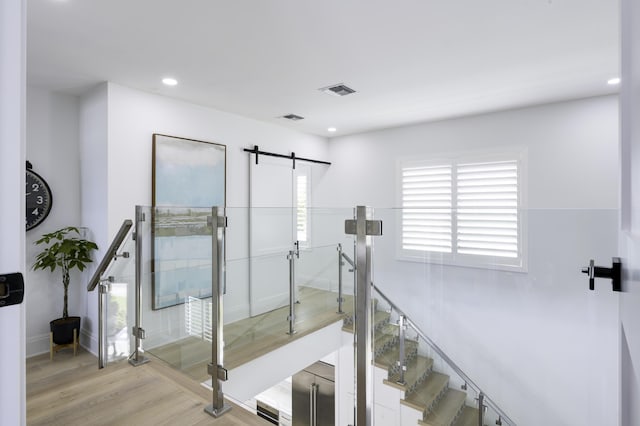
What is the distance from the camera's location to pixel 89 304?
139 inches

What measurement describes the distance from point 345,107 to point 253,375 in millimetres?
3001

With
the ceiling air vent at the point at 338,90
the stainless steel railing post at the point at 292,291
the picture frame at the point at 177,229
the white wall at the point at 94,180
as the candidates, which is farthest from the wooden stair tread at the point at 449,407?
the white wall at the point at 94,180

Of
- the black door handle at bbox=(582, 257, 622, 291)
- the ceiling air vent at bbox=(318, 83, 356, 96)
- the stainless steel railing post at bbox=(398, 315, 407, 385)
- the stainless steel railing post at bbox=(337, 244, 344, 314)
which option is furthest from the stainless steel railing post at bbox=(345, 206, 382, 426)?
the ceiling air vent at bbox=(318, 83, 356, 96)

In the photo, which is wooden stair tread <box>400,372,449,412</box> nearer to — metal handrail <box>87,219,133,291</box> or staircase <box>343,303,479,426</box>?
staircase <box>343,303,479,426</box>

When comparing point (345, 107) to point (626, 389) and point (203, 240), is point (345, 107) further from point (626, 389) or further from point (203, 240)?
point (626, 389)

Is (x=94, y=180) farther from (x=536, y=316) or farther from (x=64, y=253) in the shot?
(x=536, y=316)

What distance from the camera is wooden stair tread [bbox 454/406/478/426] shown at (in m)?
1.74

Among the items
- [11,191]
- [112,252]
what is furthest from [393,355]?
[112,252]

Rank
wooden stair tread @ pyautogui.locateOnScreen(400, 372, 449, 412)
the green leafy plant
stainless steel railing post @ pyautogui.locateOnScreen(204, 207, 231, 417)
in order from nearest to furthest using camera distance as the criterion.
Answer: wooden stair tread @ pyautogui.locateOnScreen(400, 372, 449, 412)
stainless steel railing post @ pyautogui.locateOnScreen(204, 207, 231, 417)
the green leafy plant

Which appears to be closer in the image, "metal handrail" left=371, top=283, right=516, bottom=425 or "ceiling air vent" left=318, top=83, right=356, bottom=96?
"metal handrail" left=371, top=283, right=516, bottom=425

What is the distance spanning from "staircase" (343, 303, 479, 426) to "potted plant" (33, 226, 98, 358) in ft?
9.25

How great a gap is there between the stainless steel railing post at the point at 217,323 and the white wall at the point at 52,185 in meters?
2.37

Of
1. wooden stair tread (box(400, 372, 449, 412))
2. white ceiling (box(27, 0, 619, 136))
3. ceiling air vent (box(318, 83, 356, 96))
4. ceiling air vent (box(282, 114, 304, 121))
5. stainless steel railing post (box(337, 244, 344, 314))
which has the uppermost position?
ceiling air vent (box(282, 114, 304, 121))

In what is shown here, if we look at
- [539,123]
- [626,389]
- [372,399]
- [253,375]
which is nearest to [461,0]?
[626,389]
